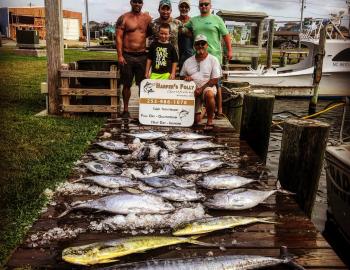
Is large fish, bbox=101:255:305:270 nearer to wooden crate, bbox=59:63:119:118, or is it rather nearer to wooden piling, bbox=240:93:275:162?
wooden piling, bbox=240:93:275:162

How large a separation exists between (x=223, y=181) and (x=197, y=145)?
1.41 m

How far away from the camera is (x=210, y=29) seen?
7.32 meters

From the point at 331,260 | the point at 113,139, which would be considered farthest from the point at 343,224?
the point at 113,139

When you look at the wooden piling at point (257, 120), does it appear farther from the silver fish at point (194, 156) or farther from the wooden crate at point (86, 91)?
the wooden crate at point (86, 91)

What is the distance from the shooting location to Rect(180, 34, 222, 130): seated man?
6.53m

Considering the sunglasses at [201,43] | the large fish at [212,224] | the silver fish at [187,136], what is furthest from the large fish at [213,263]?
the sunglasses at [201,43]

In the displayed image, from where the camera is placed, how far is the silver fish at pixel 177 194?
142 inches

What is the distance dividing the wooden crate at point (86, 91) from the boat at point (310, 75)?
27.7ft

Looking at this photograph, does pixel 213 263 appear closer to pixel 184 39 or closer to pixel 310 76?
pixel 184 39

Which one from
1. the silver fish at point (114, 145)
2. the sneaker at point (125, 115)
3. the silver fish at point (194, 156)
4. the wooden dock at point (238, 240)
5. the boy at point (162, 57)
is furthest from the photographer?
the sneaker at point (125, 115)

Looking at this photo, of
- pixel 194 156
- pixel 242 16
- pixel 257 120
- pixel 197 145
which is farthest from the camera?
pixel 242 16

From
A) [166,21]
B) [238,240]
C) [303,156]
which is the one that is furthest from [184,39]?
[238,240]

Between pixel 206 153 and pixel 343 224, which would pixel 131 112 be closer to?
pixel 206 153

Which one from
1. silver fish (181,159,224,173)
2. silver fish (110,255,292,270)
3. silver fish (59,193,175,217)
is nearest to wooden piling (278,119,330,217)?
silver fish (181,159,224,173)
